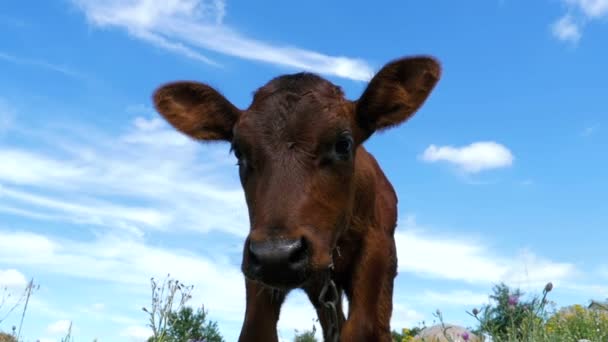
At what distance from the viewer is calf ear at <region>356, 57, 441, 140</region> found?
21.7ft

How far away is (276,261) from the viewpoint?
4863 millimetres

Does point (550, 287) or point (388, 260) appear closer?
point (550, 287)

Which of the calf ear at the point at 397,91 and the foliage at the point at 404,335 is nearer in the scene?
the calf ear at the point at 397,91

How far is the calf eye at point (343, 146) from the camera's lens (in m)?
6.00

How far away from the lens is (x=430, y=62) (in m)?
6.61

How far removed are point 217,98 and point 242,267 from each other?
7.29 feet

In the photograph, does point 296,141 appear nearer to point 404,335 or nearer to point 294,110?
point 294,110

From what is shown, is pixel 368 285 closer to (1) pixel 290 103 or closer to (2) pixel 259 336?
(2) pixel 259 336

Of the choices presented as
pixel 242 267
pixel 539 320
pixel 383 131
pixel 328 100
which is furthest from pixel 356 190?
pixel 539 320

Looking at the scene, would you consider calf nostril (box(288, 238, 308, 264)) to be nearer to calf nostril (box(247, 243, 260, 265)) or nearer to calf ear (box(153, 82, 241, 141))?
calf nostril (box(247, 243, 260, 265))

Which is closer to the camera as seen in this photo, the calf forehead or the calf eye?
the calf forehead

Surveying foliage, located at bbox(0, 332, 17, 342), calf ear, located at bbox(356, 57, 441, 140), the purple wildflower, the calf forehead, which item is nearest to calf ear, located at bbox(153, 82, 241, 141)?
the calf forehead

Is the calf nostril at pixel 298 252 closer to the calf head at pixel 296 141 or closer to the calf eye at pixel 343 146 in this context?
the calf head at pixel 296 141

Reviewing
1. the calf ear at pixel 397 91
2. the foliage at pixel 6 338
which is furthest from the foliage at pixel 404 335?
the calf ear at pixel 397 91
